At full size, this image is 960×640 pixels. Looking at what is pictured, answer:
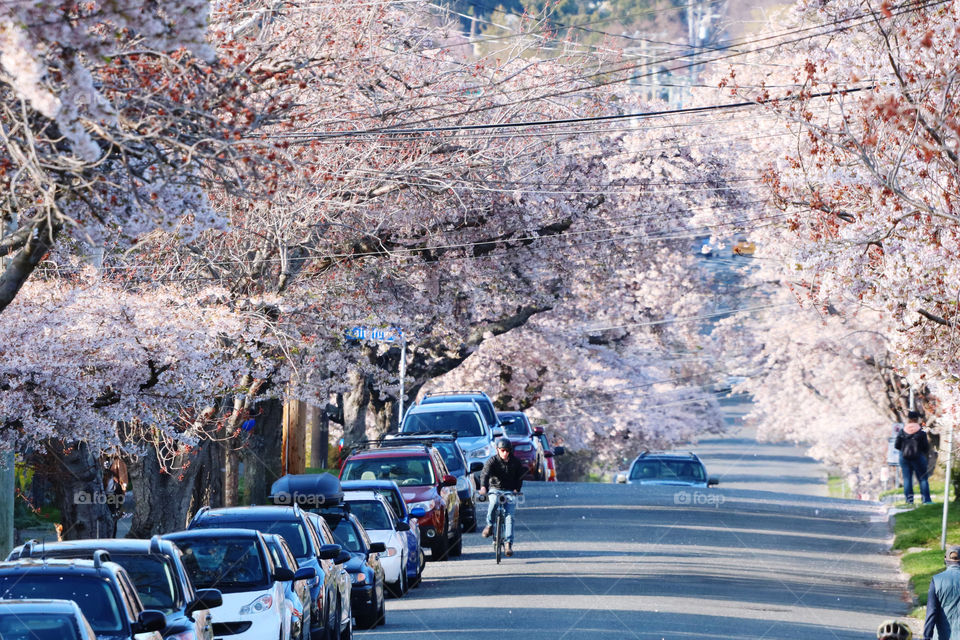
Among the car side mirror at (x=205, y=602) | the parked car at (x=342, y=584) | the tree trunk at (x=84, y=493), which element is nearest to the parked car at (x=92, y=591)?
the car side mirror at (x=205, y=602)

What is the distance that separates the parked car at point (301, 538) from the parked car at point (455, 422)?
14435mm

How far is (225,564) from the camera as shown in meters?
14.9

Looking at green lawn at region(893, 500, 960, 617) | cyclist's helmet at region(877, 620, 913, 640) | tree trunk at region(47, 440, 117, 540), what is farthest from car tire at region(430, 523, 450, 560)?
cyclist's helmet at region(877, 620, 913, 640)

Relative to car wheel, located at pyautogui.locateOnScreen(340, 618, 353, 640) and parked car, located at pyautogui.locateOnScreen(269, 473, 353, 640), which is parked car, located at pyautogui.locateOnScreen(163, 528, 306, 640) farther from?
car wheel, located at pyautogui.locateOnScreen(340, 618, 353, 640)

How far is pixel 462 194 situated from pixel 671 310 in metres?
30.2

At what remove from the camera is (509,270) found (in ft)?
107

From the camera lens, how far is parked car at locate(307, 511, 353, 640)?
16.7 meters

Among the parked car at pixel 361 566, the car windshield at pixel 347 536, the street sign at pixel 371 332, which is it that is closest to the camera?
the parked car at pixel 361 566

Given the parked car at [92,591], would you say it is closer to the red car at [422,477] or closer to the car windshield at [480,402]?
the red car at [422,477]

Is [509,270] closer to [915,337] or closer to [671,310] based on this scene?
[915,337]

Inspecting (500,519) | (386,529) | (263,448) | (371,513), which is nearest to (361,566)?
(386,529)

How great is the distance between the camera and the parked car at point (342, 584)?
16703 mm

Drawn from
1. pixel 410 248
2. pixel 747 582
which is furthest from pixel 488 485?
pixel 410 248

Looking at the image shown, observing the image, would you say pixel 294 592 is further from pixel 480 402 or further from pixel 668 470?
pixel 668 470
